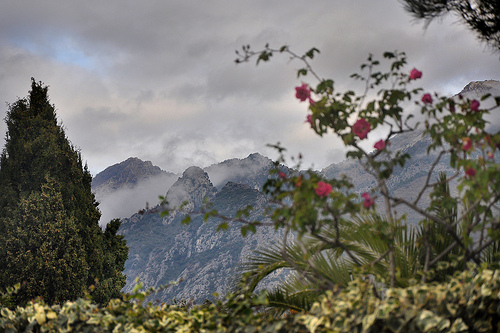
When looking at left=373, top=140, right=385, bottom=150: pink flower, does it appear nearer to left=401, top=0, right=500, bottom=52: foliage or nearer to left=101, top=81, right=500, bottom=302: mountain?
left=401, top=0, right=500, bottom=52: foliage

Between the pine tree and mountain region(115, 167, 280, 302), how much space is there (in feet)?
223

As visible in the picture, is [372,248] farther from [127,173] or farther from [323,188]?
[127,173]

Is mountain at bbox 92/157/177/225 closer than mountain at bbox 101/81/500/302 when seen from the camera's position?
No

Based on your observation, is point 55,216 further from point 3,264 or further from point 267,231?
point 267,231

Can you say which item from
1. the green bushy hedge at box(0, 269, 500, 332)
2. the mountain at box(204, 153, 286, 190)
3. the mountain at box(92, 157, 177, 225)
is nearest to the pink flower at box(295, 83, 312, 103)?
the green bushy hedge at box(0, 269, 500, 332)

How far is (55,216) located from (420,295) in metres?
7.86

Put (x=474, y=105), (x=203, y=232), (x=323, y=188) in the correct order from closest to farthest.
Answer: (x=323, y=188), (x=474, y=105), (x=203, y=232)

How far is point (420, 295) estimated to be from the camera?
211cm

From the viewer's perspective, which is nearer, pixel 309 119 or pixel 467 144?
pixel 467 144

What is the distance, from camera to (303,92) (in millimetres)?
2949

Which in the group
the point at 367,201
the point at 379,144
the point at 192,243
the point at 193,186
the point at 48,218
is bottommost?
the point at 367,201

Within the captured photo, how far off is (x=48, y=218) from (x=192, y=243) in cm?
10840

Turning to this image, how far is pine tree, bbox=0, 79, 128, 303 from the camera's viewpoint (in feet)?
25.8

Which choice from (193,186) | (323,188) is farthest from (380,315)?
(193,186)
